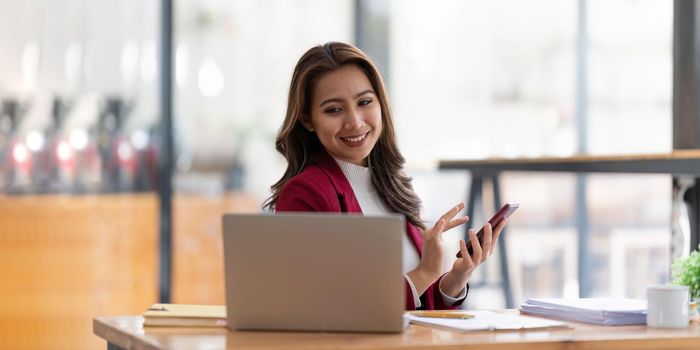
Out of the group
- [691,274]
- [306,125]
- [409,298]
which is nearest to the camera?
[691,274]

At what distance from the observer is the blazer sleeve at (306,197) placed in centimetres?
256

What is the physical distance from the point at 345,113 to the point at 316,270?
0.75 m

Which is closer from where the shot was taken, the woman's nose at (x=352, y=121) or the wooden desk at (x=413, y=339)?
the wooden desk at (x=413, y=339)

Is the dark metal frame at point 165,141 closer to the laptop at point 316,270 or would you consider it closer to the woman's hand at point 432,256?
the woman's hand at point 432,256

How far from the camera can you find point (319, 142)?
9.12 ft

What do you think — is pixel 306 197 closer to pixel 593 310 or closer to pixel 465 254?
pixel 465 254

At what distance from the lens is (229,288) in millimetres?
2045

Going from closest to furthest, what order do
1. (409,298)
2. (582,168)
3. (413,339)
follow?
1. (413,339)
2. (409,298)
3. (582,168)

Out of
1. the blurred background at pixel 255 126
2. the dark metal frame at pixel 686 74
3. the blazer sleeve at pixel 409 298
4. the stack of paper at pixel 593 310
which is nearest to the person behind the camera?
the stack of paper at pixel 593 310

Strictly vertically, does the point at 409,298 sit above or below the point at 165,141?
below

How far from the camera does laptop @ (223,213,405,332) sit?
1.99 m

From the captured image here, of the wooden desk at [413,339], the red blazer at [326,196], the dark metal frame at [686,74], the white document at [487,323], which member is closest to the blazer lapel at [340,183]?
the red blazer at [326,196]

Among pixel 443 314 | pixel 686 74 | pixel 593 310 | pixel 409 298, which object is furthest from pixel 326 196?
pixel 686 74

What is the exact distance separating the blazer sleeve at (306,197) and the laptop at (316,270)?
541 millimetres
